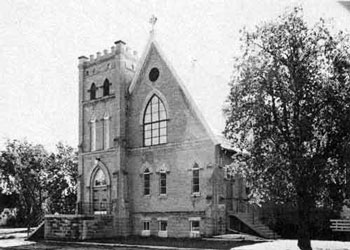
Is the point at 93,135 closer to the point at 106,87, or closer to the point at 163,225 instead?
Answer: the point at 106,87

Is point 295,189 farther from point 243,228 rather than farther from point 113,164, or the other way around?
point 113,164

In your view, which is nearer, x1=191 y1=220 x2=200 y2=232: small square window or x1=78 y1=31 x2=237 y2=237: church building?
x1=78 y1=31 x2=237 y2=237: church building

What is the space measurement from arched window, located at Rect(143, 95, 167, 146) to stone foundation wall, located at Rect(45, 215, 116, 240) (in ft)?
18.8

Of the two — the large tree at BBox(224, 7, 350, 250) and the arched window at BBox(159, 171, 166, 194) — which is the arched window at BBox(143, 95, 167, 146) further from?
the large tree at BBox(224, 7, 350, 250)

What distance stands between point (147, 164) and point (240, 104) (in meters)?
13.7

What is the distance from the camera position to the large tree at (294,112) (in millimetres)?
17297

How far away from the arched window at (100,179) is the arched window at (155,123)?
4097mm

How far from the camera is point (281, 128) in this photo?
59.2ft

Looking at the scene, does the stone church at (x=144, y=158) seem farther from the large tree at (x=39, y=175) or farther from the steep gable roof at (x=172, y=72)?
the large tree at (x=39, y=175)

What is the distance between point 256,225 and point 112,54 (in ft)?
49.6

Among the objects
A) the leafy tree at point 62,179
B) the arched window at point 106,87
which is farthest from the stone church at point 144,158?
the leafy tree at point 62,179

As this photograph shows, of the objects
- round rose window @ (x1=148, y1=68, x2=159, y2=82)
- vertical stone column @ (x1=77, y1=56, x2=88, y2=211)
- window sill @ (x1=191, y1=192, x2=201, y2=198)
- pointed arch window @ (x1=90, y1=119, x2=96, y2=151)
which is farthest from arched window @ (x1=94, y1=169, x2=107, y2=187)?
round rose window @ (x1=148, y1=68, x2=159, y2=82)

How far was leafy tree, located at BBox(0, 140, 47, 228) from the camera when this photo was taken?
41844 mm

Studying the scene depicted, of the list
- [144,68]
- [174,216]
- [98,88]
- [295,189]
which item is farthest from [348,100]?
[98,88]
